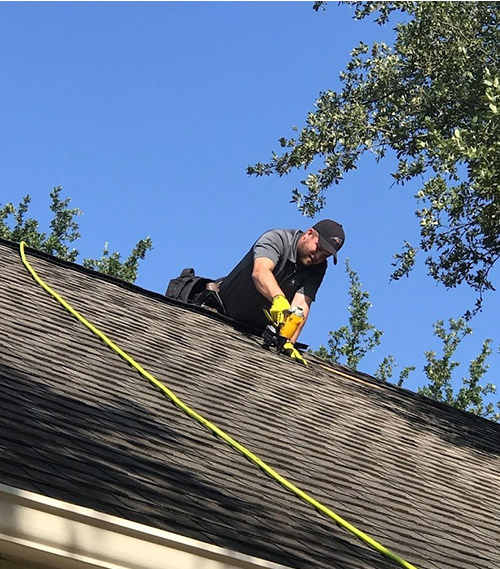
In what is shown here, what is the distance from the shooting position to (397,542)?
4.93m

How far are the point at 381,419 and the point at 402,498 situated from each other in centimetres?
223

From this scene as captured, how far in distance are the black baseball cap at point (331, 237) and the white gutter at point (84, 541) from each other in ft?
18.8

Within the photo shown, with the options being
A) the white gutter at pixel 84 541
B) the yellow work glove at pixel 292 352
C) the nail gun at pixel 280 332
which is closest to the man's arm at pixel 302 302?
the yellow work glove at pixel 292 352

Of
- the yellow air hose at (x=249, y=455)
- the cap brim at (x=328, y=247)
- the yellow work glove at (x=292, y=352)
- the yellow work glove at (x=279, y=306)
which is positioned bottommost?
the yellow air hose at (x=249, y=455)

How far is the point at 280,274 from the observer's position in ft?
31.2

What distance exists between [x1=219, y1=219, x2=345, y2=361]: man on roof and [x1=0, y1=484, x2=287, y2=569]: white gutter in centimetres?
528

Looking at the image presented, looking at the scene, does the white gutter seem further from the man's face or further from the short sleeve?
the man's face

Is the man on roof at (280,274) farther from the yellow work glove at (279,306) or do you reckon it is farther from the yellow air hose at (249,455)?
the yellow air hose at (249,455)

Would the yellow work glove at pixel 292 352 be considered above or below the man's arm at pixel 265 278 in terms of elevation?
below

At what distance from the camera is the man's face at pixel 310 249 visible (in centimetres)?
928

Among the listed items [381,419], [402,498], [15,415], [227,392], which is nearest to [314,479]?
[402,498]

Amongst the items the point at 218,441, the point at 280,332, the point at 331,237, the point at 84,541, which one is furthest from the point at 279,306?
the point at 84,541

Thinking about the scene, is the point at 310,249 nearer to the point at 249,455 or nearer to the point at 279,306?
the point at 279,306

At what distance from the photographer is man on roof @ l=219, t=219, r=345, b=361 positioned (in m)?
9.05
